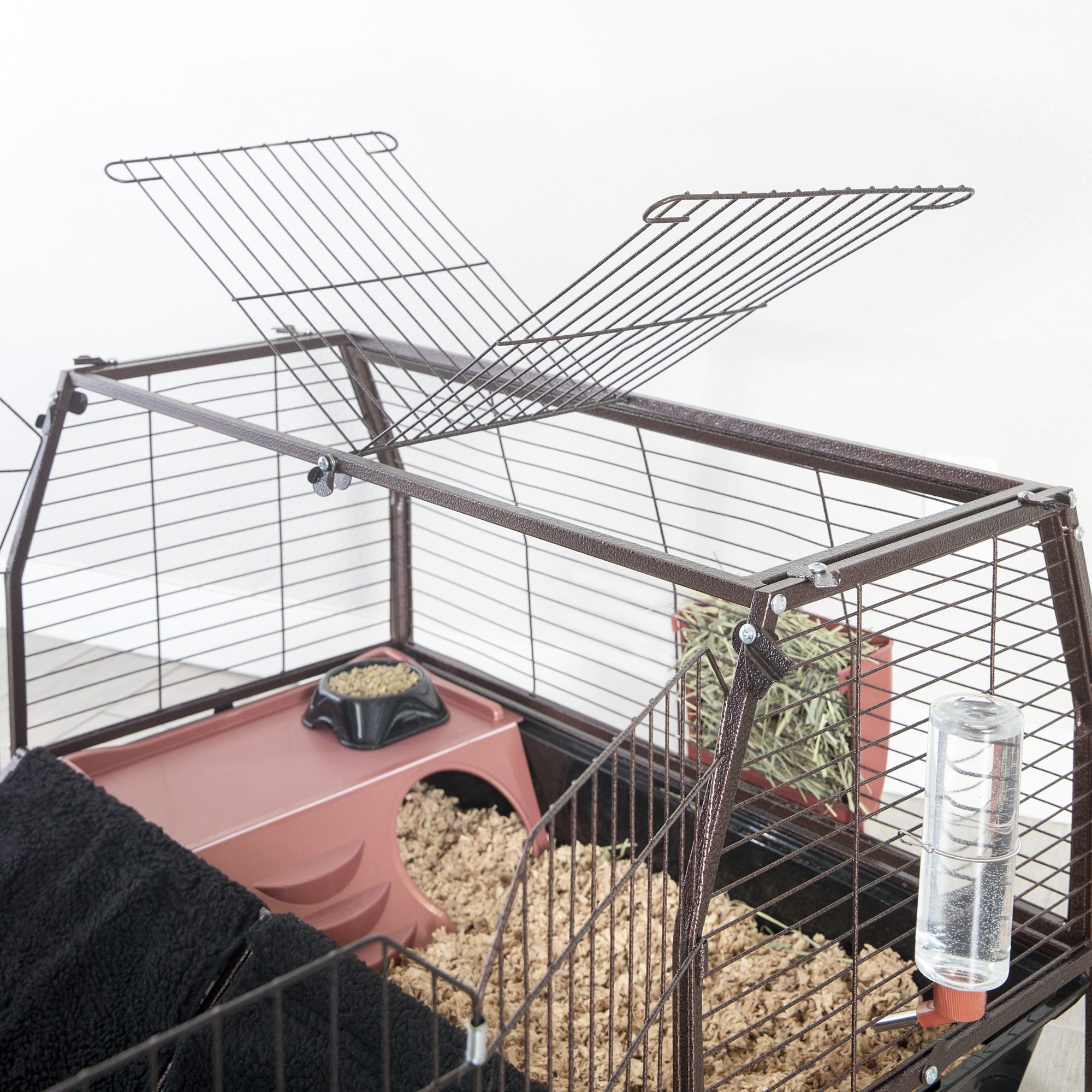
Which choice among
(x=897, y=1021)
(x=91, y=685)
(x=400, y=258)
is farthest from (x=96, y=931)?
(x=400, y=258)

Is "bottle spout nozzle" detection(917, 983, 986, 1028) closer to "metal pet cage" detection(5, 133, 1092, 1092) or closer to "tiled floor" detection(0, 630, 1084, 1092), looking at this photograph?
"metal pet cage" detection(5, 133, 1092, 1092)

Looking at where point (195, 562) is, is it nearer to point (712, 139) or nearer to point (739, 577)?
point (712, 139)

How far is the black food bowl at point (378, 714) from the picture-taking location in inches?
74.7

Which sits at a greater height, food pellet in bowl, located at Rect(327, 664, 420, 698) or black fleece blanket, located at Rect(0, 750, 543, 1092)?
food pellet in bowl, located at Rect(327, 664, 420, 698)

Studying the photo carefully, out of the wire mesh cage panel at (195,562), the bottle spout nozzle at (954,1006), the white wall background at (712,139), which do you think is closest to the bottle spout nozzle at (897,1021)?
the bottle spout nozzle at (954,1006)

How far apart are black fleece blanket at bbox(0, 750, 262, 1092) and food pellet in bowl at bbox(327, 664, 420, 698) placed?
441 millimetres

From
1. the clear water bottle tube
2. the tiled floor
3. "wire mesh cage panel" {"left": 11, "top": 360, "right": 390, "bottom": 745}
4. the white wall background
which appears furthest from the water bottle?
"wire mesh cage panel" {"left": 11, "top": 360, "right": 390, "bottom": 745}

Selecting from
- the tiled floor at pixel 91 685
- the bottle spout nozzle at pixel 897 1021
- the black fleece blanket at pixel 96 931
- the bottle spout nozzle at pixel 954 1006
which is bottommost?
the tiled floor at pixel 91 685

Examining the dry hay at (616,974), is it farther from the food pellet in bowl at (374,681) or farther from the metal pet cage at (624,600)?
the food pellet in bowl at (374,681)

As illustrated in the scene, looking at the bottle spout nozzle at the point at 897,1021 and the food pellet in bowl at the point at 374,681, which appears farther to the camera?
the food pellet in bowl at the point at 374,681

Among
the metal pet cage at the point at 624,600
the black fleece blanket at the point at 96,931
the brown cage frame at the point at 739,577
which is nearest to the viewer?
the brown cage frame at the point at 739,577

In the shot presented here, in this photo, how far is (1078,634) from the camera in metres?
1.28

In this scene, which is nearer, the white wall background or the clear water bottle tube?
the clear water bottle tube

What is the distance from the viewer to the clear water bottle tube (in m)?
1.04
